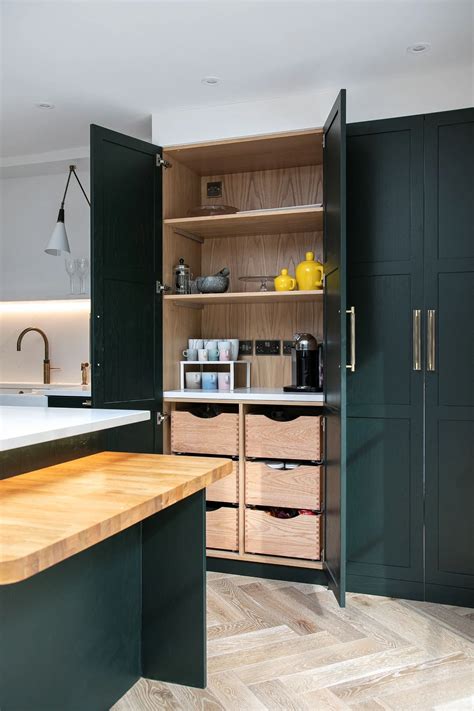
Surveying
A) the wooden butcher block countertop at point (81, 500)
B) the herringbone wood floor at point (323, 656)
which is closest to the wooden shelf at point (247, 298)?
the wooden butcher block countertop at point (81, 500)

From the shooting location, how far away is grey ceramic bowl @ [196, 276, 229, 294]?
3455mm

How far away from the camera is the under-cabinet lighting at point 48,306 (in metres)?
4.21

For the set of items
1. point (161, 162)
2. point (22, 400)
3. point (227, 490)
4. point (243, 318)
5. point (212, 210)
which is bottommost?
point (227, 490)

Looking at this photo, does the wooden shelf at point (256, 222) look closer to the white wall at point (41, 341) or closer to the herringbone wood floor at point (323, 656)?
the white wall at point (41, 341)

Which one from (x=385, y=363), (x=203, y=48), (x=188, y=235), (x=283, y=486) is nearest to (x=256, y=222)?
(x=188, y=235)

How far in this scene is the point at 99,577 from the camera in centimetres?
189

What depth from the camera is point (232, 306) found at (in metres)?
3.79

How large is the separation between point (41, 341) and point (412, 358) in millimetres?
2700

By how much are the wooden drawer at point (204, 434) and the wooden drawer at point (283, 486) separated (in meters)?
0.16

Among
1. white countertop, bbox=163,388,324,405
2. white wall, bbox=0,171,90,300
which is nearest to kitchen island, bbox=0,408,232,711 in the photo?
white countertop, bbox=163,388,324,405

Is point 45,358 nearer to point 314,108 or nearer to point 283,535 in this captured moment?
point 283,535

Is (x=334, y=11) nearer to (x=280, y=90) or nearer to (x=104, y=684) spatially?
(x=280, y=90)

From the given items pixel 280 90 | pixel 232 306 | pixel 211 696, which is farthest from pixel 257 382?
pixel 211 696

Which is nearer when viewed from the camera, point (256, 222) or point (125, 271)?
point (125, 271)
